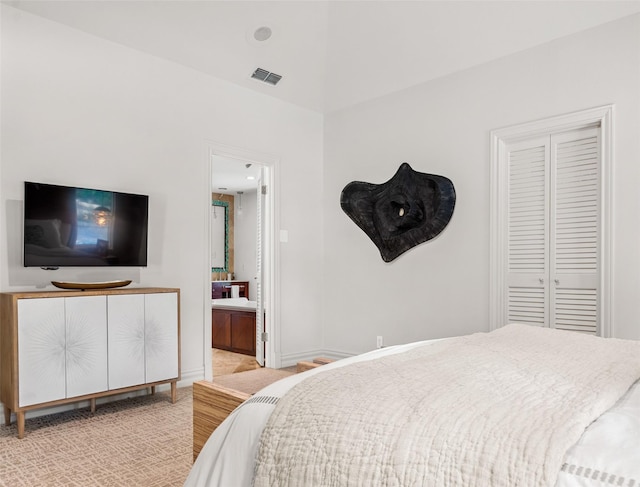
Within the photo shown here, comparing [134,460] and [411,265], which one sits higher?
[411,265]

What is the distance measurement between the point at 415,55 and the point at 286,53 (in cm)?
121

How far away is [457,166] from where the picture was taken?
13.9ft

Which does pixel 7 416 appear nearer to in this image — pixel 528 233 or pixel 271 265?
pixel 271 265

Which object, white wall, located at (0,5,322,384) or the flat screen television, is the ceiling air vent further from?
the flat screen television

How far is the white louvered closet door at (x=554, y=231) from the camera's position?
349 centimetres

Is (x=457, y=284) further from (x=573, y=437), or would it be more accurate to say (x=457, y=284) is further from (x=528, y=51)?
(x=573, y=437)

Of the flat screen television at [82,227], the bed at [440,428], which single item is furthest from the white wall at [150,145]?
the bed at [440,428]

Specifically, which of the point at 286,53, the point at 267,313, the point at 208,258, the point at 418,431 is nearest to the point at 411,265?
the point at 267,313

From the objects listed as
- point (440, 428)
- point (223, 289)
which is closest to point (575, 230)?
point (440, 428)

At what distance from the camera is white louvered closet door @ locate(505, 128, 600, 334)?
3.49 meters

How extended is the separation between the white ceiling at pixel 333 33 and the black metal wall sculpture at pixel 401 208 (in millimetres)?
939

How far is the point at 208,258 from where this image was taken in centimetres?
430

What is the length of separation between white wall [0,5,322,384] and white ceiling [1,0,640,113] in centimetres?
15

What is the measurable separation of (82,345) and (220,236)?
22.1 feet
